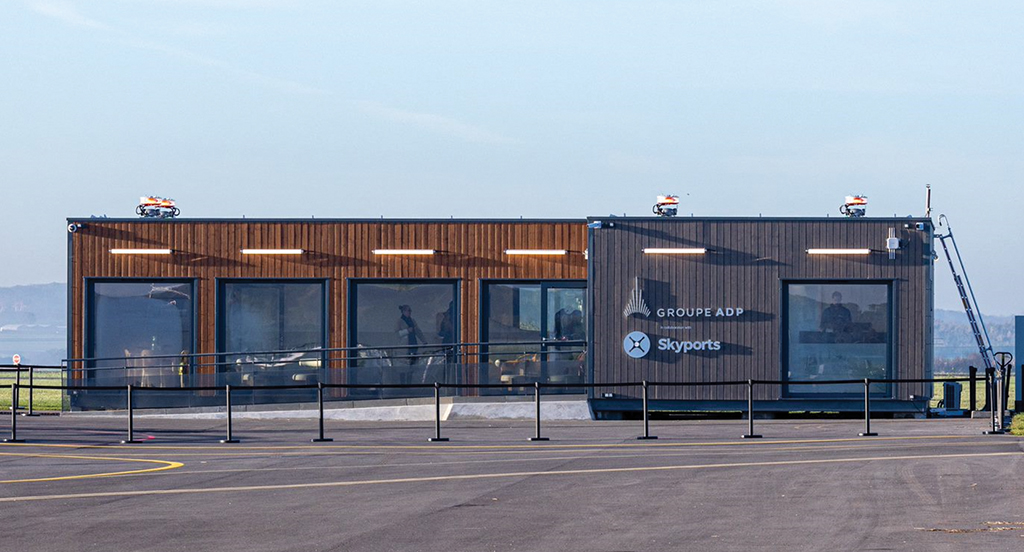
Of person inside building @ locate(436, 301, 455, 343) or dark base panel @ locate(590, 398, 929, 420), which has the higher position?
person inside building @ locate(436, 301, 455, 343)

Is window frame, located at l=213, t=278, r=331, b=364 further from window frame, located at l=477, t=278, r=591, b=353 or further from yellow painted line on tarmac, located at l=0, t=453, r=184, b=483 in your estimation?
yellow painted line on tarmac, located at l=0, t=453, r=184, b=483

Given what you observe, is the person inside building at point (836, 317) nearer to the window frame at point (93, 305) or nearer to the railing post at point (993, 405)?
the railing post at point (993, 405)

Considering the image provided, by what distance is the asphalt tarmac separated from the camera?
40.2 ft

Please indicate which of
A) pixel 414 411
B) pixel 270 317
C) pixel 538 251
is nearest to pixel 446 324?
pixel 414 411

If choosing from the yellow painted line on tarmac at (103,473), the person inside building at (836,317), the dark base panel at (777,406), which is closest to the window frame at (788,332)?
the dark base panel at (777,406)

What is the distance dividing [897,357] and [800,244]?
277cm

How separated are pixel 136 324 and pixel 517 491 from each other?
15822mm

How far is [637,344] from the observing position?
27.6 meters

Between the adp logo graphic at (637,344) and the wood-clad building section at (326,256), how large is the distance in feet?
5.77

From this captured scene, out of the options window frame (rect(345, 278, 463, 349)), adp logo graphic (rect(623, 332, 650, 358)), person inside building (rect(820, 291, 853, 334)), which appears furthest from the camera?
window frame (rect(345, 278, 463, 349))

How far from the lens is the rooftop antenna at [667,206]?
28.4 metres

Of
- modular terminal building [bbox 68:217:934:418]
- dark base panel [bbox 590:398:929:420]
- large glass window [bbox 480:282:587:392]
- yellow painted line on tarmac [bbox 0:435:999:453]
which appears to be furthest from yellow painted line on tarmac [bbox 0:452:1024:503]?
large glass window [bbox 480:282:587:392]

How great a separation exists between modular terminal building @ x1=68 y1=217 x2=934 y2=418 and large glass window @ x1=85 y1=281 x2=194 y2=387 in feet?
0.12

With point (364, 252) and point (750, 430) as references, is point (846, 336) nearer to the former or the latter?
point (750, 430)
